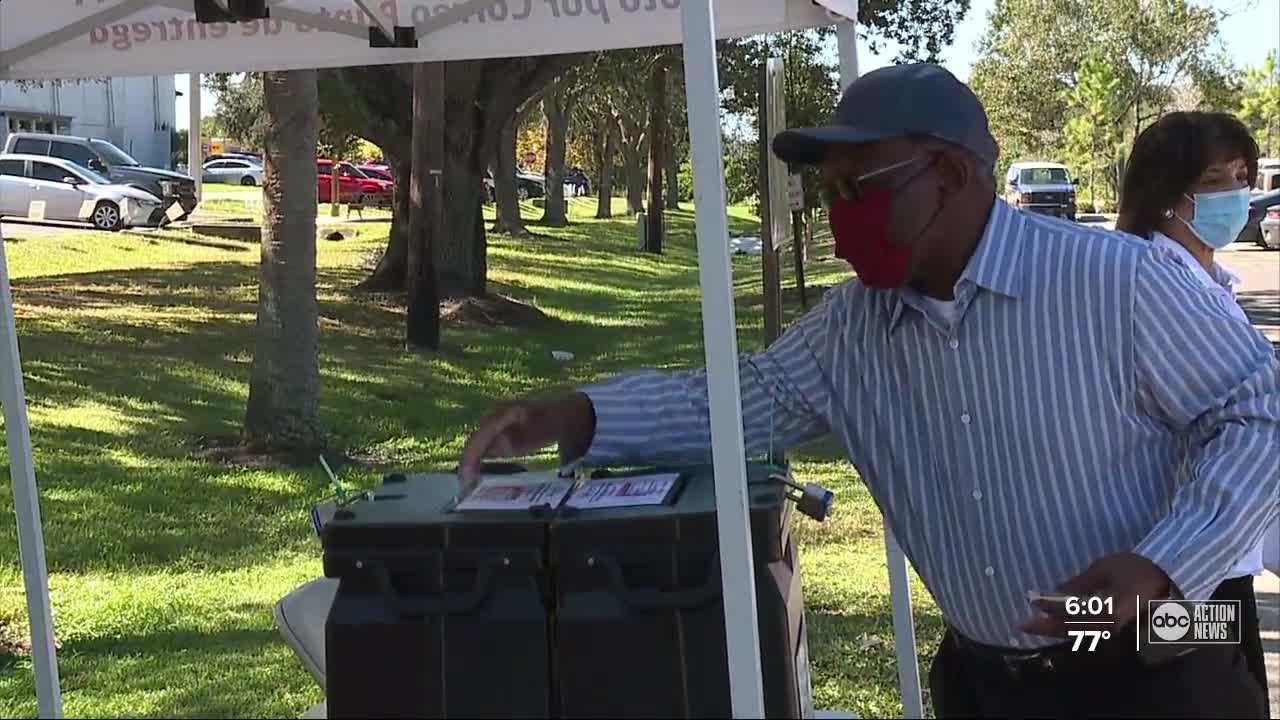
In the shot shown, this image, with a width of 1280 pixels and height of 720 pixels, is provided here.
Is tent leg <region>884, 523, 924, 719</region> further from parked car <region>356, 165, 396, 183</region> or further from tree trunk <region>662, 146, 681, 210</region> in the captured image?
parked car <region>356, 165, 396, 183</region>

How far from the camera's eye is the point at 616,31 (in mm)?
3502

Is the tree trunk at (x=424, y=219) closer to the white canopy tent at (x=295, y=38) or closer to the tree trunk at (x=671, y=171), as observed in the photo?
the white canopy tent at (x=295, y=38)

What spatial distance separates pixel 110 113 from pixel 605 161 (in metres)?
19.0

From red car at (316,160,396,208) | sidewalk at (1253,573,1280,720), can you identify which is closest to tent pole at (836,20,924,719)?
sidewalk at (1253,573,1280,720)

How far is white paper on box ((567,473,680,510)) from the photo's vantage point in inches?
86.2

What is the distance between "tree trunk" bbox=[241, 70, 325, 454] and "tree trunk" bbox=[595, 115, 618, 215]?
117 ft

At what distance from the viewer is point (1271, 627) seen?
5516mm

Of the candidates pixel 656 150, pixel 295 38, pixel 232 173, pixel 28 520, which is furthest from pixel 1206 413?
pixel 232 173

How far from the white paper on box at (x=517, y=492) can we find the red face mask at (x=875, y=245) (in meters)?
0.64

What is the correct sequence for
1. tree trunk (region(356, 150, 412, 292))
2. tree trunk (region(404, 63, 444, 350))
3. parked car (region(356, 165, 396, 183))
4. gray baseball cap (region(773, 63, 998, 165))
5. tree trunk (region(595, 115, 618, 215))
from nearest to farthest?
gray baseball cap (region(773, 63, 998, 165))
tree trunk (region(404, 63, 444, 350))
tree trunk (region(356, 150, 412, 292))
parked car (region(356, 165, 396, 183))
tree trunk (region(595, 115, 618, 215))

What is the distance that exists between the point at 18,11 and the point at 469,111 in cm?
1343

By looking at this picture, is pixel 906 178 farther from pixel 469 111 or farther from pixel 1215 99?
pixel 1215 99

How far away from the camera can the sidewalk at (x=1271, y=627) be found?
4738 millimetres

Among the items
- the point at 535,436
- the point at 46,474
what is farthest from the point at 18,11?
the point at 46,474
